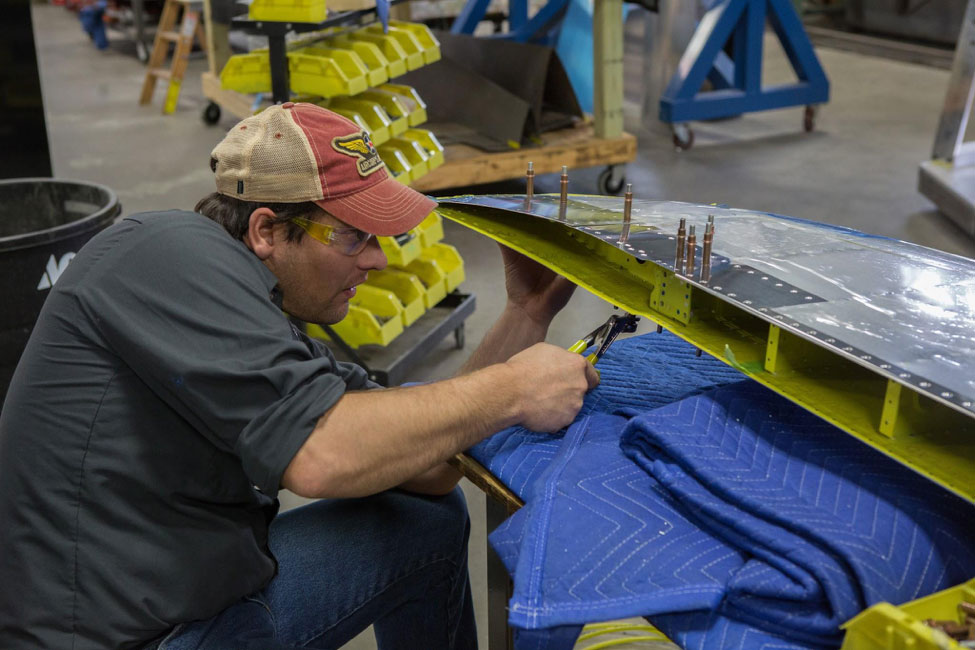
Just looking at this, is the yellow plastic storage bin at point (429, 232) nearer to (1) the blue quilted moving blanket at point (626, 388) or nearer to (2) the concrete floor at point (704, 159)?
(2) the concrete floor at point (704, 159)

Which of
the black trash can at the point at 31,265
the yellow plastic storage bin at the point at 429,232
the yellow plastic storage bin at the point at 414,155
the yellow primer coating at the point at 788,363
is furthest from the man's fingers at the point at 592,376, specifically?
the yellow plastic storage bin at the point at 414,155

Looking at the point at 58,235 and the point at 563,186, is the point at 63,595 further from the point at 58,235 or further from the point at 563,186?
the point at 58,235

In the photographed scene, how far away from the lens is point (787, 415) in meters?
1.43

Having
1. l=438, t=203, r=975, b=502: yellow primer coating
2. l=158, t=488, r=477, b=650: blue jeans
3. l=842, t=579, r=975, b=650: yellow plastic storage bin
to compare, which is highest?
l=438, t=203, r=975, b=502: yellow primer coating

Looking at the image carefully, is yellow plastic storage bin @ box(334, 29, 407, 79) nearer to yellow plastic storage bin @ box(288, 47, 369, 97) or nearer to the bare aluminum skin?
yellow plastic storage bin @ box(288, 47, 369, 97)

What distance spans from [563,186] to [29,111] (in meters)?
2.70

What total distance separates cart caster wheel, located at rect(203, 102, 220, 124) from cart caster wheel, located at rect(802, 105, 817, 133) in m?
4.01

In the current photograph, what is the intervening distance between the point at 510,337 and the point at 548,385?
1.10 ft

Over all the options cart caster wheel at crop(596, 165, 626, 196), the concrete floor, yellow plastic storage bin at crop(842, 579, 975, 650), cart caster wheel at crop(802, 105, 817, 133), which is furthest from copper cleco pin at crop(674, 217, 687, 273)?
cart caster wheel at crop(802, 105, 817, 133)

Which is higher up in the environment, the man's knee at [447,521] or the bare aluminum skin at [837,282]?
the bare aluminum skin at [837,282]

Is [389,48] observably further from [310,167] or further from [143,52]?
[143,52]

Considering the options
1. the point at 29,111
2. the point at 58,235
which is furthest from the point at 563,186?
the point at 29,111

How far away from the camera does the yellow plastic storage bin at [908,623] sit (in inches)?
36.8

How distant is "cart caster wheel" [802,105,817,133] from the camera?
21.5 feet
